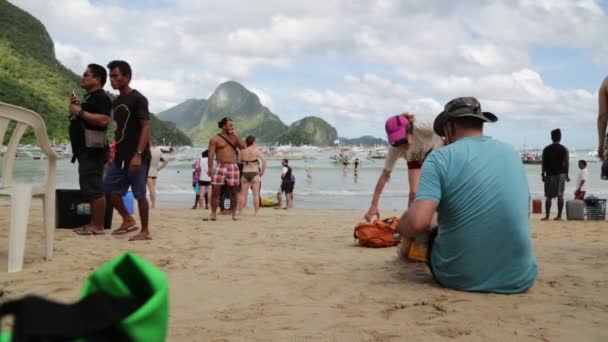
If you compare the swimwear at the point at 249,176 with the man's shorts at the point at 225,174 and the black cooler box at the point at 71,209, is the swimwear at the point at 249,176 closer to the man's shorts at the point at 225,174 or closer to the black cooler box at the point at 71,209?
the man's shorts at the point at 225,174

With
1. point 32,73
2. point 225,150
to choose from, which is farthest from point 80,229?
point 32,73

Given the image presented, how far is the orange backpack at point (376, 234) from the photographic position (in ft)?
17.4

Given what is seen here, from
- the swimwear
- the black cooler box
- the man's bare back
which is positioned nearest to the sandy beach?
the black cooler box

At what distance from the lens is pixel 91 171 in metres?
5.52

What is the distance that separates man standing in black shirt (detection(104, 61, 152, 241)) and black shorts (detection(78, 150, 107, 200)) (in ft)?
0.62

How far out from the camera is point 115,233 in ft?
19.4

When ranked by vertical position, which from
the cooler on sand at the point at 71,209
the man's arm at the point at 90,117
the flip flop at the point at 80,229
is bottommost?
the flip flop at the point at 80,229

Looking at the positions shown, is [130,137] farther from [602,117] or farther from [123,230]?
[602,117]

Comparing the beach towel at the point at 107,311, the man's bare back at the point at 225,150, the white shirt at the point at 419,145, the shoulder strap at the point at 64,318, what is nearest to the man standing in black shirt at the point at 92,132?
the man's bare back at the point at 225,150

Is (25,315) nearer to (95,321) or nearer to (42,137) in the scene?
(95,321)

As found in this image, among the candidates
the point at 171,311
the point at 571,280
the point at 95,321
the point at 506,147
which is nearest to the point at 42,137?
the point at 171,311

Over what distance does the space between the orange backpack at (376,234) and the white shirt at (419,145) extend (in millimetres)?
724

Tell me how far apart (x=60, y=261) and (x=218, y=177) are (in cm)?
423

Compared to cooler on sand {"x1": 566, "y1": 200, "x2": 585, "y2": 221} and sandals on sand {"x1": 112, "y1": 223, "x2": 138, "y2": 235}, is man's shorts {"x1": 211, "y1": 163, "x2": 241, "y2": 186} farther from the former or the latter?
cooler on sand {"x1": 566, "y1": 200, "x2": 585, "y2": 221}
